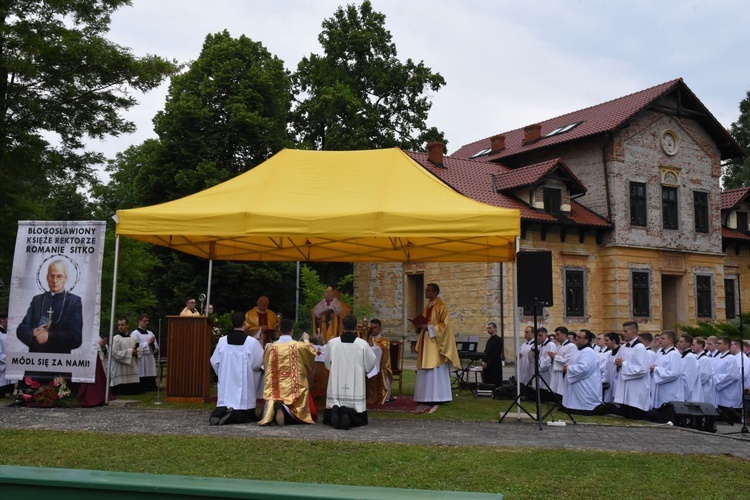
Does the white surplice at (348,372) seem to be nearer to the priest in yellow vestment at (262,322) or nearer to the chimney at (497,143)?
the priest in yellow vestment at (262,322)

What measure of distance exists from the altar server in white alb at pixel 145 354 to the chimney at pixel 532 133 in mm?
22029

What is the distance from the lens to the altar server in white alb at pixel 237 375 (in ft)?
34.5

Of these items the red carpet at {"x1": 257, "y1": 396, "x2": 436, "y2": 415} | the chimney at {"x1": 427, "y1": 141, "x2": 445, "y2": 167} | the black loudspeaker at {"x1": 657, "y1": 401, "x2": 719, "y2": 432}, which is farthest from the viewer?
the chimney at {"x1": 427, "y1": 141, "x2": 445, "y2": 167}

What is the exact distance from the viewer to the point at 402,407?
12914mm

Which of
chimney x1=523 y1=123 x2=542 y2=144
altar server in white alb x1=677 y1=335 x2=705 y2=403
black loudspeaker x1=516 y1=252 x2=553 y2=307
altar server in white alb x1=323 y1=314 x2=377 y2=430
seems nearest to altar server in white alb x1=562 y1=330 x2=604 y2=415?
altar server in white alb x1=677 y1=335 x2=705 y2=403

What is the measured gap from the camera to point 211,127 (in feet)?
93.4

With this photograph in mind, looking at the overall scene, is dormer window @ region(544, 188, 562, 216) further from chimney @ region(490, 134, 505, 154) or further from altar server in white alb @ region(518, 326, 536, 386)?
altar server in white alb @ region(518, 326, 536, 386)

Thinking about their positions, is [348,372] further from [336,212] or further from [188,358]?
[188,358]

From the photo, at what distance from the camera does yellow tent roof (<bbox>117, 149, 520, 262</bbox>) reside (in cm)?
1147

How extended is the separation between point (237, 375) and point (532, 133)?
970 inches

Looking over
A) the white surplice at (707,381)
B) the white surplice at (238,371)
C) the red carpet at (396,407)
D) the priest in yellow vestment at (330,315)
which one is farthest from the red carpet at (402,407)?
the white surplice at (707,381)

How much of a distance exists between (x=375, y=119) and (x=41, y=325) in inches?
1036

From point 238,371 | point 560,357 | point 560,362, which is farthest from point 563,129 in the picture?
point 238,371

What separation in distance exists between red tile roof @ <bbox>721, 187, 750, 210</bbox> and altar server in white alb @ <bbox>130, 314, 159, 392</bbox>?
2882cm
